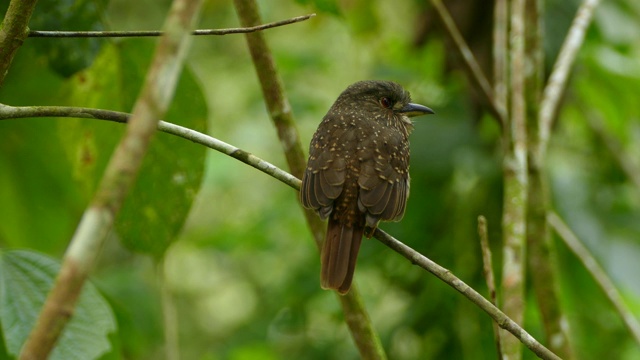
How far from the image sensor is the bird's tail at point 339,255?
2.41 meters

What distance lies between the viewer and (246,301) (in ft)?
20.4

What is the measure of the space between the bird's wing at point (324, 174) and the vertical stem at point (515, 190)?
1.76ft

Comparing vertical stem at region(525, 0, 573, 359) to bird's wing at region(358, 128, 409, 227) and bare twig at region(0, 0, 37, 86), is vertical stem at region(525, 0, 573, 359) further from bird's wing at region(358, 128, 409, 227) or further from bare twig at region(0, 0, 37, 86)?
bare twig at region(0, 0, 37, 86)

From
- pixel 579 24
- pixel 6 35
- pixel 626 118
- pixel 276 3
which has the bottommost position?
pixel 6 35

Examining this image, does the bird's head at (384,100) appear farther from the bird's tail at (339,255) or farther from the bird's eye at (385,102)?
the bird's tail at (339,255)

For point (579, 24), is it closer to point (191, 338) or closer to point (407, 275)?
point (407, 275)

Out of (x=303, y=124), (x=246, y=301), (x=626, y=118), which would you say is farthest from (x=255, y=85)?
(x=626, y=118)

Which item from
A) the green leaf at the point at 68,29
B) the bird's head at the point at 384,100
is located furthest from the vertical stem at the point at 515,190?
the green leaf at the point at 68,29

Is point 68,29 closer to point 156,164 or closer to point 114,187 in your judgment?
point 156,164

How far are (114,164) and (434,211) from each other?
10.4 ft

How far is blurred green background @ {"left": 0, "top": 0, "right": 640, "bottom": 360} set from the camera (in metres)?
2.54

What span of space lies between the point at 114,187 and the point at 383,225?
314 cm

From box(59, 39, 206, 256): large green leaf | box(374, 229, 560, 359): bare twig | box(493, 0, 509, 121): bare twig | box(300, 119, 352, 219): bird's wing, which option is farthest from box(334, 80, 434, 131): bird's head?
box(374, 229, 560, 359): bare twig

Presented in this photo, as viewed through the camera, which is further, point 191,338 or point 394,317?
point 191,338
